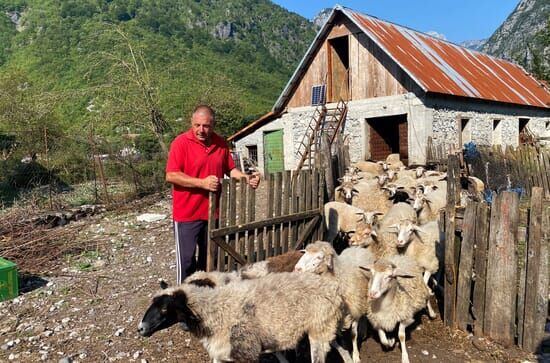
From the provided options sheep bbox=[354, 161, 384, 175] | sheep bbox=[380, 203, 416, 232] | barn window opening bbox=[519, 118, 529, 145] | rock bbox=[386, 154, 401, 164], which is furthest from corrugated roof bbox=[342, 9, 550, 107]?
sheep bbox=[380, 203, 416, 232]

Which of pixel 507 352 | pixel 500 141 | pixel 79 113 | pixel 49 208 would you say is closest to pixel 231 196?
pixel 507 352

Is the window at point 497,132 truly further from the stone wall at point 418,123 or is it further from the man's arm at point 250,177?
the man's arm at point 250,177

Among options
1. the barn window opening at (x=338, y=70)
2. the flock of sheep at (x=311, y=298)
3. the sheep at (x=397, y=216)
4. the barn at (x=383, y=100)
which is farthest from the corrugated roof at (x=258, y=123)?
the flock of sheep at (x=311, y=298)

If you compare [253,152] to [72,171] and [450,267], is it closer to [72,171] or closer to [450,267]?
[72,171]

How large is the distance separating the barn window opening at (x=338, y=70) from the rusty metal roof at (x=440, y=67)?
720 mm

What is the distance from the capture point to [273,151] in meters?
18.1

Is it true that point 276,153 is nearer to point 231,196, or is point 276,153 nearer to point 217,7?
point 231,196

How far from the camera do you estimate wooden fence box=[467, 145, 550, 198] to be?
1170cm

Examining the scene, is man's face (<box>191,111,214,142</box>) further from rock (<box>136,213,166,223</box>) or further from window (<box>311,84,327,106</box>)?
window (<box>311,84,327,106</box>)

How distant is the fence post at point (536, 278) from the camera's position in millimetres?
4043

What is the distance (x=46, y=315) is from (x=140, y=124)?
13.0 m

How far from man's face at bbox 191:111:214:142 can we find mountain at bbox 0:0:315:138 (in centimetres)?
1369

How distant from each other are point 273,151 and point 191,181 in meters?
13.7

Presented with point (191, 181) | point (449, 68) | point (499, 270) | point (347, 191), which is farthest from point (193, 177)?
point (449, 68)
